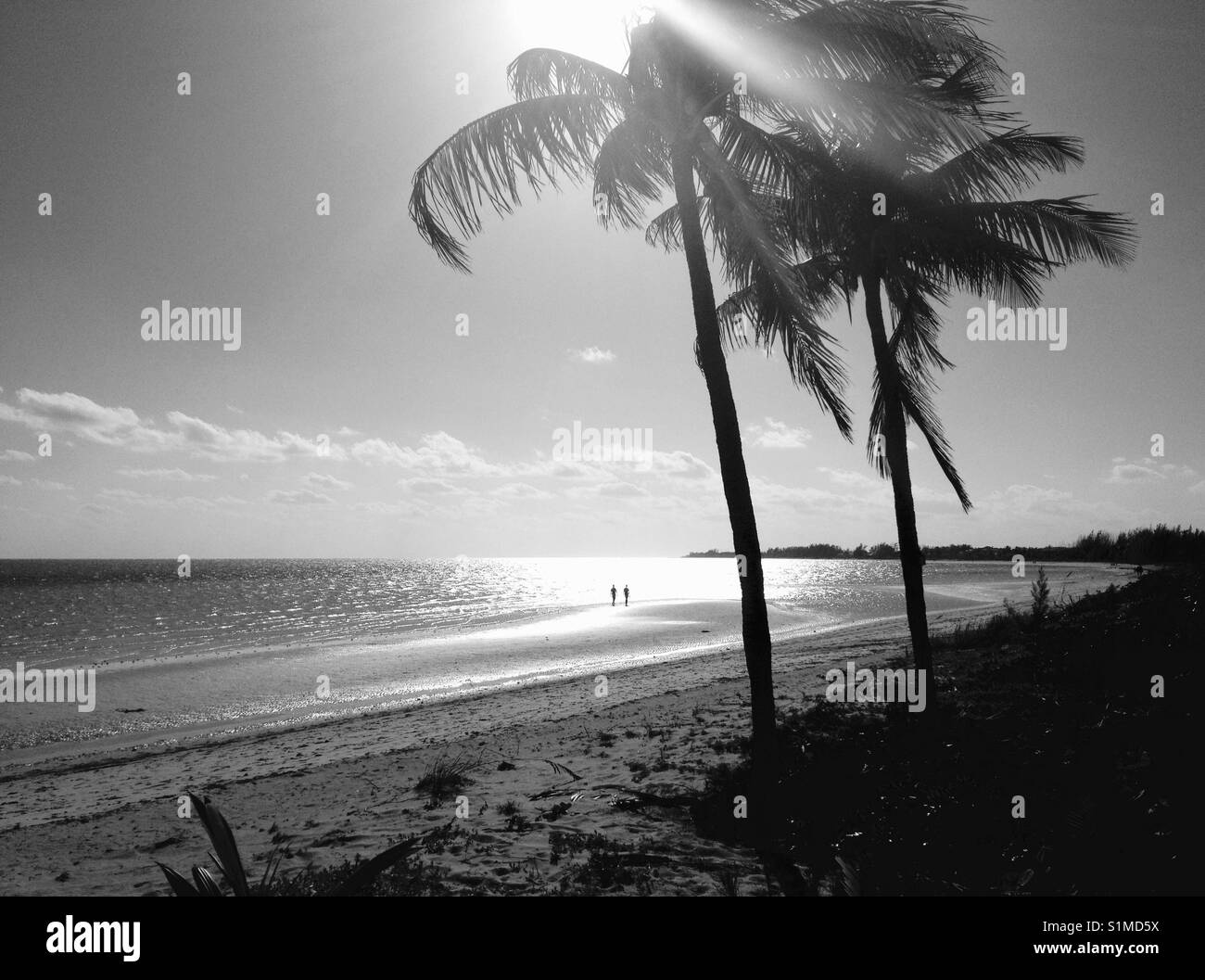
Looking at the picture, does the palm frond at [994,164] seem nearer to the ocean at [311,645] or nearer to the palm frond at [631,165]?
the palm frond at [631,165]

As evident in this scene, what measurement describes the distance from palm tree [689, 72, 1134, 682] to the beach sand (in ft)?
16.3

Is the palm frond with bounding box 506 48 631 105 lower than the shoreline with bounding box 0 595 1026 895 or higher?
higher

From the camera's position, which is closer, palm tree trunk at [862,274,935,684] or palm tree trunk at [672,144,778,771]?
palm tree trunk at [672,144,778,771]

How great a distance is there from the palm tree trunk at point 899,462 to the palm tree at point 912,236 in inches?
0.7

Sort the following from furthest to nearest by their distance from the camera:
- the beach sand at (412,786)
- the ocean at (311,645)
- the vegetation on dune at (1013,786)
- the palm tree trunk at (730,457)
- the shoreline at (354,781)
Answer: the ocean at (311,645)
the palm tree trunk at (730,457)
the shoreline at (354,781)
the beach sand at (412,786)
the vegetation on dune at (1013,786)

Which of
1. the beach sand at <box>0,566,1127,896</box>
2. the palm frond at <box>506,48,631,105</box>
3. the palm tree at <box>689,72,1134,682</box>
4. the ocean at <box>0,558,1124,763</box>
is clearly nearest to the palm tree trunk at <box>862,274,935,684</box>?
the palm tree at <box>689,72,1134,682</box>

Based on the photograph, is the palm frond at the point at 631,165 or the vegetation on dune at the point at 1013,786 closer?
the vegetation on dune at the point at 1013,786

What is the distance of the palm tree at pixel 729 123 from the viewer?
6.01m

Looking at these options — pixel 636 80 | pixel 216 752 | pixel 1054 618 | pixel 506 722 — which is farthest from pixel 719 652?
pixel 636 80

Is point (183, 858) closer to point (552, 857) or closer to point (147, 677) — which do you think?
point (552, 857)

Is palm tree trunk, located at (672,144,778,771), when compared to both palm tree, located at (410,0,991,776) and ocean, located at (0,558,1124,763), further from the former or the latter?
ocean, located at (0,558,1124,763)

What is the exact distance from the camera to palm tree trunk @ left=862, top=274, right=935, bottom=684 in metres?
9.50

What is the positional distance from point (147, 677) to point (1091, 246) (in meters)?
27.9

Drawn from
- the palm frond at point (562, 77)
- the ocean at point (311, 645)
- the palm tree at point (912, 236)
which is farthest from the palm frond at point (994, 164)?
the ocean at point (311, 645)
